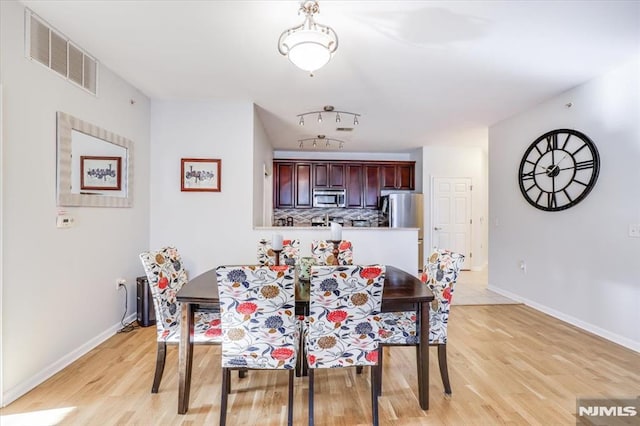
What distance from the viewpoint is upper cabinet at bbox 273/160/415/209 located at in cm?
641

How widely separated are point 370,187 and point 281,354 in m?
5.21

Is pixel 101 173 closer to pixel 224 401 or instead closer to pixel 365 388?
pixel 224 401

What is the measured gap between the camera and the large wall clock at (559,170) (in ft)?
10.7

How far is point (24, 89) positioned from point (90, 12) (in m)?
0.65

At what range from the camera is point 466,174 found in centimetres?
630

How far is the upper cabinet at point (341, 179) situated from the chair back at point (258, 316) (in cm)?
483

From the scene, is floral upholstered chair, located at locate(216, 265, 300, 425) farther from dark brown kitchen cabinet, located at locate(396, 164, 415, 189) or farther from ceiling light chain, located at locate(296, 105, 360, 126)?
dark brown kitchen cabinet, located at locate(396, 164, 415, 189)

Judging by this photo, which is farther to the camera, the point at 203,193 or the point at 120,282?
the point at 203,193

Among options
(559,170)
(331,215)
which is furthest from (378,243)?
(331,215)

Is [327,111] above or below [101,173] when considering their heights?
above

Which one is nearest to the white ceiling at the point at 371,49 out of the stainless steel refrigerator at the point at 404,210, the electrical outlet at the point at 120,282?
the electrical outlet at the point at 120,282

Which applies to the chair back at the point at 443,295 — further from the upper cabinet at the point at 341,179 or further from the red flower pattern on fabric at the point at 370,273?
the upper cabinet at the point at 341,179

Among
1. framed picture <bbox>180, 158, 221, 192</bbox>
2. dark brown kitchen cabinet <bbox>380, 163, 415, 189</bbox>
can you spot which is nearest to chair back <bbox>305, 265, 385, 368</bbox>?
framed picture <bbox>180, 158, 221, 192</bbox>

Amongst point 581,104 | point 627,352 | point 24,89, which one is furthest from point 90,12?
point 627,352
